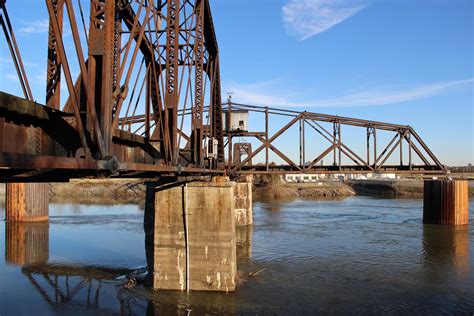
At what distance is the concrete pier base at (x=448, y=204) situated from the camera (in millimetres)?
43719

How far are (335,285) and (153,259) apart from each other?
880cm

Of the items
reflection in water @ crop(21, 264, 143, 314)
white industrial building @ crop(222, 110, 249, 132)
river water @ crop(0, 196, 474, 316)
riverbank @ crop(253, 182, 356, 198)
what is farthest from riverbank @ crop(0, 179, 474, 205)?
reflection in water @ crop(21, 264, 143, 314)

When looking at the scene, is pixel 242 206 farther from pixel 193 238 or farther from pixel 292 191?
pixel 292 191

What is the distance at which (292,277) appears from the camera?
72.0ft

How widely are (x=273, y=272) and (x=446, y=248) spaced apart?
623 inches

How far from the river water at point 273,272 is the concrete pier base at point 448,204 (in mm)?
3037

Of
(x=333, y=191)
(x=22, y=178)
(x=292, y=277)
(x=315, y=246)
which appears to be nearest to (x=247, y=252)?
(x=315, y=246)

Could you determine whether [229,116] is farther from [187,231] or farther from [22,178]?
[22,178]

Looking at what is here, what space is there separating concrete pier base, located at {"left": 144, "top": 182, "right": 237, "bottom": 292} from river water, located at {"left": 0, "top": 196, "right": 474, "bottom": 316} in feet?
2.17

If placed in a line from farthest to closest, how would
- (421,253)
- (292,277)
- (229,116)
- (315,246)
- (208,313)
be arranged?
(229,116) < (315,246) < (421,253) < (292,277) < (208,313)

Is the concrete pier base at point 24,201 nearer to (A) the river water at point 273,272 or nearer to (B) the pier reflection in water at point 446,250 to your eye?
(A) the river water at point 273,272

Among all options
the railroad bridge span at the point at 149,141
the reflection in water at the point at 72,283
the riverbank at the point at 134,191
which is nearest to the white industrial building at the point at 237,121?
the railroad bridge span at the point at 149,141

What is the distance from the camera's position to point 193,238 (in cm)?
1927

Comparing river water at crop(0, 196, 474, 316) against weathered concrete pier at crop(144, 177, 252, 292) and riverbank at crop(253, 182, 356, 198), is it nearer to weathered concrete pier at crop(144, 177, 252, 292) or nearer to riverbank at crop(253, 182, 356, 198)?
weathered concrete pier at crop(144, 177, 252, 292)
